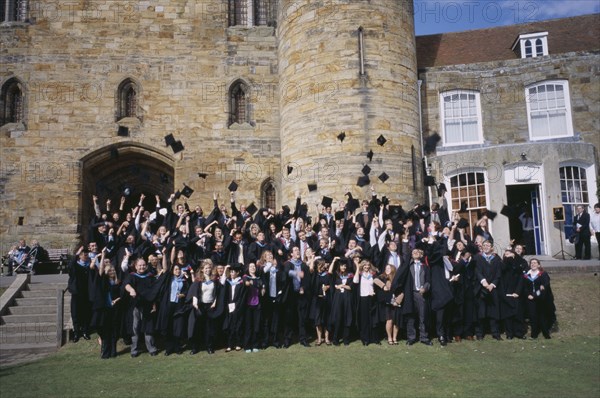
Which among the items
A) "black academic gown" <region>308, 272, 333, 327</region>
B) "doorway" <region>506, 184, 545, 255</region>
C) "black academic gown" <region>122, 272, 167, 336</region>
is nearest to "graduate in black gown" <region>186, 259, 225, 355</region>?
"black academic gown" <region>122, 272, 167, 336</region>

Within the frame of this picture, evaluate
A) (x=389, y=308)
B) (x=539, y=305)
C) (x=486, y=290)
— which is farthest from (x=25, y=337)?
(x=539, y=305)

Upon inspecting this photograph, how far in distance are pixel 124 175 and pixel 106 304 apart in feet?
34.8

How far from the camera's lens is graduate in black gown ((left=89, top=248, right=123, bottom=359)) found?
8.79 m

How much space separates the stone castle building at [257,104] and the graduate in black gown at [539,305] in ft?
18.2

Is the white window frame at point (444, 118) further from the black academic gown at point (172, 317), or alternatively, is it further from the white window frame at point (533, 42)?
the black academic gown at point (172, 317)

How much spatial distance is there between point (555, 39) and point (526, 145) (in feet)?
18.6

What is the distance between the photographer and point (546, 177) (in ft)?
50.1

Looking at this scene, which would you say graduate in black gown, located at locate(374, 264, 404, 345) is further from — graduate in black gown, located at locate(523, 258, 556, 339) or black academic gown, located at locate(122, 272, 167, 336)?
black academic gown, located at locate(122, 272, 167, 336)

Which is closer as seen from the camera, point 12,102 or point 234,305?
point 234,305

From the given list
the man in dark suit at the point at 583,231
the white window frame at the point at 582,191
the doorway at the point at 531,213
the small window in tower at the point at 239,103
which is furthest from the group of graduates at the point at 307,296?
the small window in tower at the point at 239,103

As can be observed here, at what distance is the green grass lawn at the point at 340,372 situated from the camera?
650 centimetres

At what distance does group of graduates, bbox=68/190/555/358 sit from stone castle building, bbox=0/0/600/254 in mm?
5437

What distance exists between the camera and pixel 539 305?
949cm

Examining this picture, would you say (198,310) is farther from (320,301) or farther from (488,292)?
(488,292)
